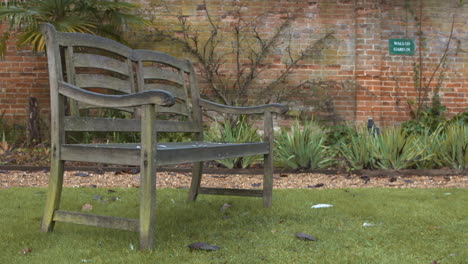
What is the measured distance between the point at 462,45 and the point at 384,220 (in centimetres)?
655

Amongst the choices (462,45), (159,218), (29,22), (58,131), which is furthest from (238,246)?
(462,45)

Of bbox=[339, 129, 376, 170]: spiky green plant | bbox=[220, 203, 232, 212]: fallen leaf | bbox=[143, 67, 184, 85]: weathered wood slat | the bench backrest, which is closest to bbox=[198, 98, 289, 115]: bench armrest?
the bench backrest

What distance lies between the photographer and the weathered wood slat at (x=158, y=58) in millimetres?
3397

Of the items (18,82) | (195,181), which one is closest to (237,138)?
(195,181)

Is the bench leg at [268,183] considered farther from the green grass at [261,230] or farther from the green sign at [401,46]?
the green sign at [401,46]

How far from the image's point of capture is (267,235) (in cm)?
277

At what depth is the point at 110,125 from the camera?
299 cm

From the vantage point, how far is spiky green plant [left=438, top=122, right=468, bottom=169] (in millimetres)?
→ 5582

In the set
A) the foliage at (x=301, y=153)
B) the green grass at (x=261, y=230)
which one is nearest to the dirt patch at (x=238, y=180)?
the foliage at (x=301, y=153)

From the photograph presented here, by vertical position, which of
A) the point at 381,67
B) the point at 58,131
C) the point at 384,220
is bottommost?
the point at 384,220

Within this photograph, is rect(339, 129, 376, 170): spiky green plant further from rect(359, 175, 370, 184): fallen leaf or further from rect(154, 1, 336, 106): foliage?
rect(154, 1, 336, 106): foliage

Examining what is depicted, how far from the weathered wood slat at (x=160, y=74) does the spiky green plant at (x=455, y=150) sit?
131 inches

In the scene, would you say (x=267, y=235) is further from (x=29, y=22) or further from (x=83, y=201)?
(x=29, y=22)

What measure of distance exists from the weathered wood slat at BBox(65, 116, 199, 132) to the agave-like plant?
3842 millimetres
